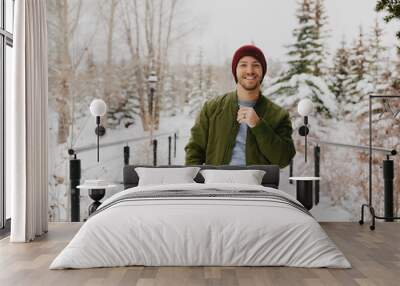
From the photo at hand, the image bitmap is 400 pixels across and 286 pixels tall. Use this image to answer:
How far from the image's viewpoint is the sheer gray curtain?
6.09m

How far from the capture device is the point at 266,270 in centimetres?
462

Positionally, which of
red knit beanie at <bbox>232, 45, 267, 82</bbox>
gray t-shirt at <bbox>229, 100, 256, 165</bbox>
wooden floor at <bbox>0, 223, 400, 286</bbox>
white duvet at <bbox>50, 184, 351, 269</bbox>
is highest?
red knit beanie at <bbox>232, 45, 267, 82</bbox>

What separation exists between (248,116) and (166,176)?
1339 millimetres

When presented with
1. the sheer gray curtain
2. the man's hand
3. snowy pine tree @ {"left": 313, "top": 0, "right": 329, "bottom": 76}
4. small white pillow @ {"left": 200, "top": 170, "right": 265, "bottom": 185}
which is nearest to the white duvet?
the sheer gray curtain

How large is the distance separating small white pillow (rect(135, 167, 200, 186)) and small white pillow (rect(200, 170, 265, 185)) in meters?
0.21

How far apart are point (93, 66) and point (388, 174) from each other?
3883 millimetres

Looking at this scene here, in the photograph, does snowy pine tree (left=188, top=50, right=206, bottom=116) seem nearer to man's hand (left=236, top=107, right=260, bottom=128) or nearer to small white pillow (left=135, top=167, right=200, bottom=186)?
man's hand (left=236, top=107, right=260, bottom=128)

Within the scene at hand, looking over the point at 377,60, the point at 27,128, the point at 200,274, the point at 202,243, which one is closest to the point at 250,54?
the point at 377,60

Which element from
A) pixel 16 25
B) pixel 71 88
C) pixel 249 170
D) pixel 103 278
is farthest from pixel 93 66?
pixel 103 278

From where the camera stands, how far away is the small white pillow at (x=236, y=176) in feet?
22.4

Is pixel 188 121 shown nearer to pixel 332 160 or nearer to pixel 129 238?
pixel 332 160

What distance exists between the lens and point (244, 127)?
7.52 m

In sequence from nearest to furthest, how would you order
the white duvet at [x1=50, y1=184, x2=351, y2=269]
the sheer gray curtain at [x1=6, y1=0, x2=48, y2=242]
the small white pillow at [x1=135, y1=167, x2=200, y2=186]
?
the white duvet at [x1=50, y1=184, x2=351, y2=269], the sheer gray curtain at [x1=6, y1=0, x2=48, y2=242], the small white pillow at [x1=135, y1=167, x2=200, y2=186]

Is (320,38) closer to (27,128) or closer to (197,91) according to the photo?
(197,91)
